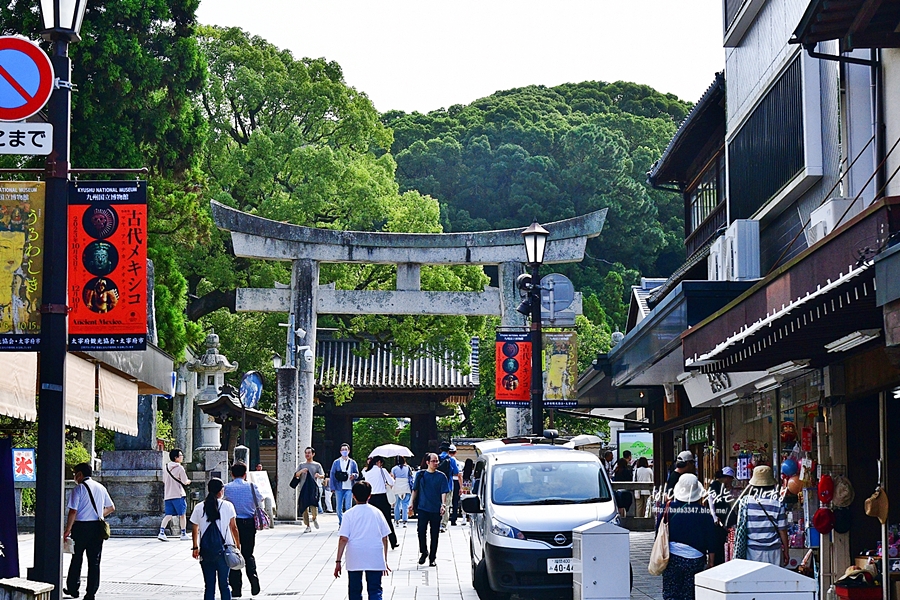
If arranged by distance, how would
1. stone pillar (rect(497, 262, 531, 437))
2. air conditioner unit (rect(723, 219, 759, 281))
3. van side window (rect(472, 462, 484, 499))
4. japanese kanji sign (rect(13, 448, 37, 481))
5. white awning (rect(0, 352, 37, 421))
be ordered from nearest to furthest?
1. white awning (rect(0, 352, 37, 421))
2. van side window (rect(472, 462, 484, 499))
3. air conditioner unit (rect(723, 219, 759, 281))
4. japanese kanji sign (rect(13, 448, 37, 481))
5. stone pillar (rect(497, 262, 531, 437))

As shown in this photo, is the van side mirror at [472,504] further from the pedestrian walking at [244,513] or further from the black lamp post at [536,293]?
the black lamp post at [536,293]

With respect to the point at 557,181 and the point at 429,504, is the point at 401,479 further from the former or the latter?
the point at 557,181

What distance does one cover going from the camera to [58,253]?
9.48 meters

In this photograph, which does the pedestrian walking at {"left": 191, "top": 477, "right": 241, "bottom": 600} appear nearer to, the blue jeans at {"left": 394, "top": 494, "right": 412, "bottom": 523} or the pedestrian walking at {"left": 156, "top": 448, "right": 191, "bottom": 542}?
the pedestrian walking at {"left": 156, "top": 448, "right": 191, "bottom": 542}

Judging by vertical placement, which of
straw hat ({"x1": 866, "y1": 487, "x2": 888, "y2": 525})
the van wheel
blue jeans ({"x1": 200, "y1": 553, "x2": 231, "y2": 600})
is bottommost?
the van wheel

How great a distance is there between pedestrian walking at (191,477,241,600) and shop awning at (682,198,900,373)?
5.67m

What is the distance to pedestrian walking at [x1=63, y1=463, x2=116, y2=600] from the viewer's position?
14.6 m

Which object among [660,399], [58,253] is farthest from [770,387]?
[660,399]

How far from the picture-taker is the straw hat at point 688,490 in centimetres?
1198

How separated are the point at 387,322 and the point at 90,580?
26276 mm

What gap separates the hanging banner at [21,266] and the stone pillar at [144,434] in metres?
16.0

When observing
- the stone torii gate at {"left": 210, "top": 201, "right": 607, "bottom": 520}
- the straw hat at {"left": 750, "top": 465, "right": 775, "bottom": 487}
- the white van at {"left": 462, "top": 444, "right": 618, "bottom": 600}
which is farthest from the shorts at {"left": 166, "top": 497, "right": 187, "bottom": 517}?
the straw hat at {"left": 750, "top": 465, "right": 775, "bottom": 487}

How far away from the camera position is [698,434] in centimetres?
2422

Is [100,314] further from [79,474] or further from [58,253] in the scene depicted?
[79,474]
